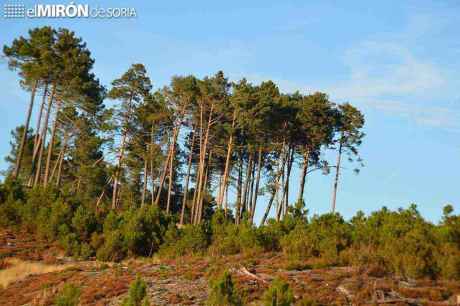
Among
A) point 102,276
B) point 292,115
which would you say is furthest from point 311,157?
point 102,276

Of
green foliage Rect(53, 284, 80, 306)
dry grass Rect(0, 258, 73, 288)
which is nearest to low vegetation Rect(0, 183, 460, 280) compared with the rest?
dry grass Rect(0, 258, 73, 288)

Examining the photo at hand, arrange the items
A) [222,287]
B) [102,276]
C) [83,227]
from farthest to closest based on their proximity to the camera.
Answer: [83,227] < [102,276] < [222,287]

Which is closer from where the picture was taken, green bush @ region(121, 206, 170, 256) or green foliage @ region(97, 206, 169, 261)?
green foliage @ region(97, 206, 169, 261)

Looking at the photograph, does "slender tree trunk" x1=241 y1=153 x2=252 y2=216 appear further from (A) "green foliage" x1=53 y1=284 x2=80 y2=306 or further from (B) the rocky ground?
(A) "green foliage" x1=53 y1=284 x2=80 y2=306

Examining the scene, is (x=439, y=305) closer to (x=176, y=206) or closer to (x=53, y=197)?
(x=53, y=197)

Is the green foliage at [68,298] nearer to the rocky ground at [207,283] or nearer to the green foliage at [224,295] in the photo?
the rocky ground at [207,283]

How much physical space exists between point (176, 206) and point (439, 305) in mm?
39811

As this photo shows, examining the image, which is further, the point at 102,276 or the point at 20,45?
the point at 20,45

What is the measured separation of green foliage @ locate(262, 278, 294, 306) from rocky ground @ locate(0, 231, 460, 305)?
1.38m

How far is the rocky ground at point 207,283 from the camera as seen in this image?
11875 millimetres

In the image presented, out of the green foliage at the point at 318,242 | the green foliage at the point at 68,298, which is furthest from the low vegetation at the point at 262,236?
the green foliage at the point at 68,298

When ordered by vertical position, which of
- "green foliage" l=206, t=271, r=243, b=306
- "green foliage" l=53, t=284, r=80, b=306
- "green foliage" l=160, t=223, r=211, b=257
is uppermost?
"green foliage" l=160, t=223, r=211, b=257

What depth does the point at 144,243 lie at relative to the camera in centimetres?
2244

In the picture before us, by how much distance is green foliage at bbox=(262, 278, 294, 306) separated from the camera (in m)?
9.98
